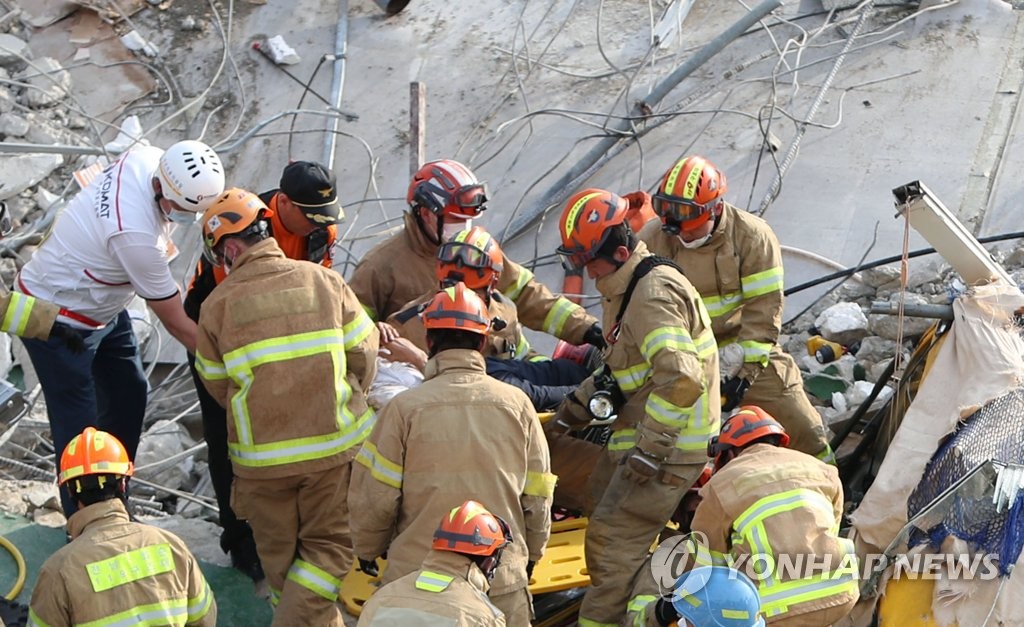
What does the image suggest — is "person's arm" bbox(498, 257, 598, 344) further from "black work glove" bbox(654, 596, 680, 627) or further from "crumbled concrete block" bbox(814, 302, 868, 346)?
"black work glove" bbox(654, 596, 680, 627)

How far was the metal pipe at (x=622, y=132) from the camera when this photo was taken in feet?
Result: 28.2

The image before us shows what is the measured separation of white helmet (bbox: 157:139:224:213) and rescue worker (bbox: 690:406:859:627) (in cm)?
256

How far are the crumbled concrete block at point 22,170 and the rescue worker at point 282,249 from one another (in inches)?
141

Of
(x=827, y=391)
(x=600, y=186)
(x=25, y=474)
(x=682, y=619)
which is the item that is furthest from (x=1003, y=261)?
(x=25, y=474)

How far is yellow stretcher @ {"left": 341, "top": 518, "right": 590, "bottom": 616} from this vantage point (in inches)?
223

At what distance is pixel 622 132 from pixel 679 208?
108 inches

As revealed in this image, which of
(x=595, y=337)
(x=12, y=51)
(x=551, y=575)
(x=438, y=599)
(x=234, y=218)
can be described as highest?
(x=234, y=218)

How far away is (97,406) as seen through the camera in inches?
247

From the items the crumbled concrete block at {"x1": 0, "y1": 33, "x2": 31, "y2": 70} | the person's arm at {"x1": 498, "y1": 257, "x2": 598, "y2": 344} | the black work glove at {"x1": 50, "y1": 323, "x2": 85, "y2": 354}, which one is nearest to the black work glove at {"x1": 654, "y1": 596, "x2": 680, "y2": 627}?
the person's arm at {"x1": 498, "y1": 257, "x2": 598, "y2": 344}

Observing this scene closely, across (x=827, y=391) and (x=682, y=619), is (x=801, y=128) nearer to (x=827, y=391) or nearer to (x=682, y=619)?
(x=827, y=391)

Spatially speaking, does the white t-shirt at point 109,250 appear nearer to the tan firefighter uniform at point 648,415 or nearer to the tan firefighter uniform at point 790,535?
the tan firefighter uniform at point 648,415

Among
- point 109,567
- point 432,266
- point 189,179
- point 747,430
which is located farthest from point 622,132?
point 109,567

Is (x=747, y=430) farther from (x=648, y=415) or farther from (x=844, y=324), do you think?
(x=844, y=324)

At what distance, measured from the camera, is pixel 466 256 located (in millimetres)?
5598
